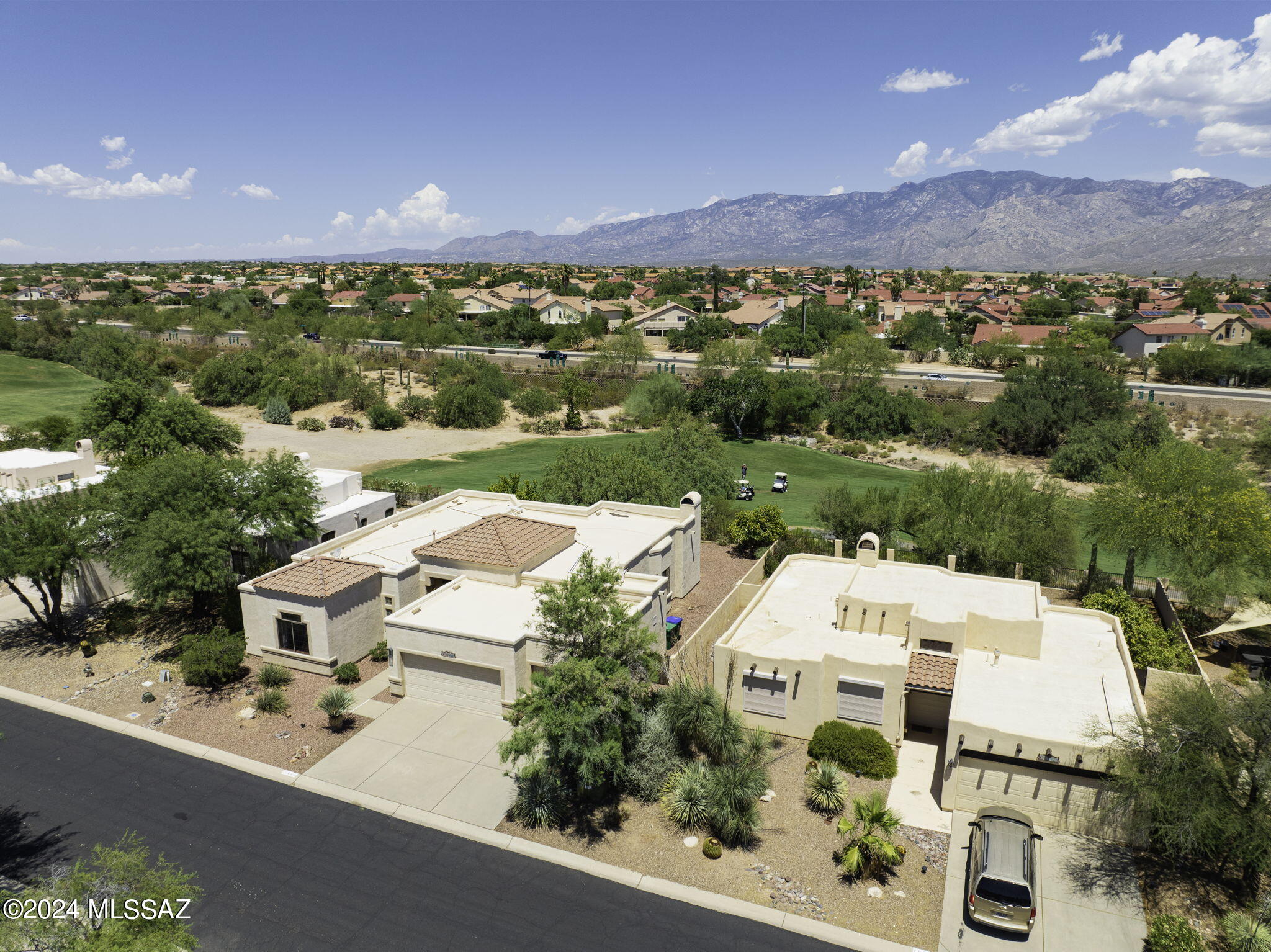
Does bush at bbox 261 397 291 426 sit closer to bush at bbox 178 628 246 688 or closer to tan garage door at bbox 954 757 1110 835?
bush at bbox 178 628 246 688

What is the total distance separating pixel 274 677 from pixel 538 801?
10986 mm

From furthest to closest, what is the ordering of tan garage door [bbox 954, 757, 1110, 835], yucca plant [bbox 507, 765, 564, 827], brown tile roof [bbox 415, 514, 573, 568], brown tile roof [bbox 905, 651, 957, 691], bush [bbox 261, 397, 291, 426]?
bush [bbox 261, 397, 291, 426]
brown tile roof [bbox 415, 514, 573, 568]
brown tile roof [bbox 905, 651, 957, 691]
yucca plant [bbox 507, 765, 564, 827]
tan garage door [bbox 954, 757, 1110, 835]

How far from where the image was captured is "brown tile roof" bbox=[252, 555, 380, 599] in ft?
86.5

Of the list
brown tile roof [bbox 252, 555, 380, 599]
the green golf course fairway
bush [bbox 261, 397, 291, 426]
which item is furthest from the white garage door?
bush [bbox 261, 397, 291, 426]

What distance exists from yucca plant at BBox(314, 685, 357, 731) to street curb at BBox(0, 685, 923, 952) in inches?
82.4

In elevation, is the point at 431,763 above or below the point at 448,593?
below

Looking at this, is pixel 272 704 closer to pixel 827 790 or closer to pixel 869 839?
pixel 827 790

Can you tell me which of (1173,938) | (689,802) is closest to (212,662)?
(689,802)

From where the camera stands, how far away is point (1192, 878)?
17609 millimetres

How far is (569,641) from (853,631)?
10.5m

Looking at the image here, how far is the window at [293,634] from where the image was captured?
26.6m

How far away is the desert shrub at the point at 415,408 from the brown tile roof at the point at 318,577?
181 feet

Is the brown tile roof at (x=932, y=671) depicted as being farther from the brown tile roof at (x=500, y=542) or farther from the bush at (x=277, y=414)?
the bush at (x=277, y=414)

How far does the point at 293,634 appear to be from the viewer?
1057 inches
